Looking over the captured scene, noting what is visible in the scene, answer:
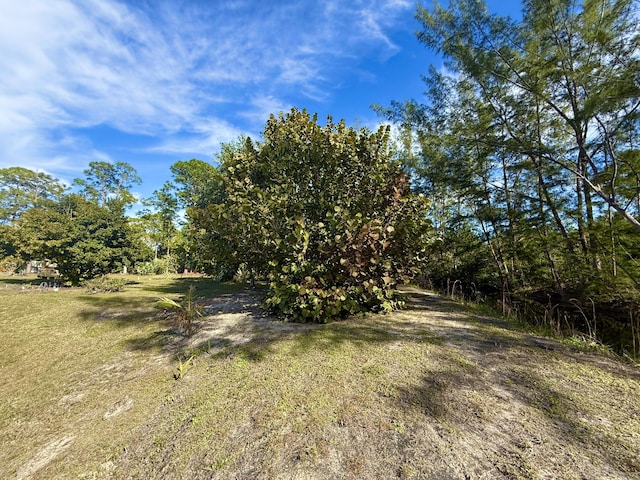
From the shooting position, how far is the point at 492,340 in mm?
2887

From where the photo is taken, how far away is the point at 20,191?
79.2ft

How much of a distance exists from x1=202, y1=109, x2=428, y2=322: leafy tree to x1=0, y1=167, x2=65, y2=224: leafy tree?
2999 cm

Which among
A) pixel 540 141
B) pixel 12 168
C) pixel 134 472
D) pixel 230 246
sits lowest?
pixel 134 472

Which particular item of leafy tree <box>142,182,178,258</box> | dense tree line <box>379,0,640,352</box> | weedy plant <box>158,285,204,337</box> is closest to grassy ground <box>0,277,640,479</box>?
weedy plant <box>158,285,204,337</box>

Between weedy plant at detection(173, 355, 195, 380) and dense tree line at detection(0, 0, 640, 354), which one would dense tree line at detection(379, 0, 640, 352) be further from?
weedy plant at detection(173, 355, 195, 380)

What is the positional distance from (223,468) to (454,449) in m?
1.24

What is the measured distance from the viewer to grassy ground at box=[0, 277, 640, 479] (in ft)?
4.74

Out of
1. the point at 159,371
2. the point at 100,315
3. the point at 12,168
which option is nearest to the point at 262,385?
the point at 159,371

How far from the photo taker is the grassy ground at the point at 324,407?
4.74 ft

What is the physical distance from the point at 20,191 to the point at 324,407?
114ft

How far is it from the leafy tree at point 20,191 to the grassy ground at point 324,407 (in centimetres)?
3014

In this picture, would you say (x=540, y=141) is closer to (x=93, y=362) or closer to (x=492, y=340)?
(x=492, y=340)

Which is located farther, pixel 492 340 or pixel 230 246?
pixel 230 246

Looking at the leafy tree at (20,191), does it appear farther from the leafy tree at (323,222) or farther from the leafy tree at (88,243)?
the leafy tree at (323,222)
